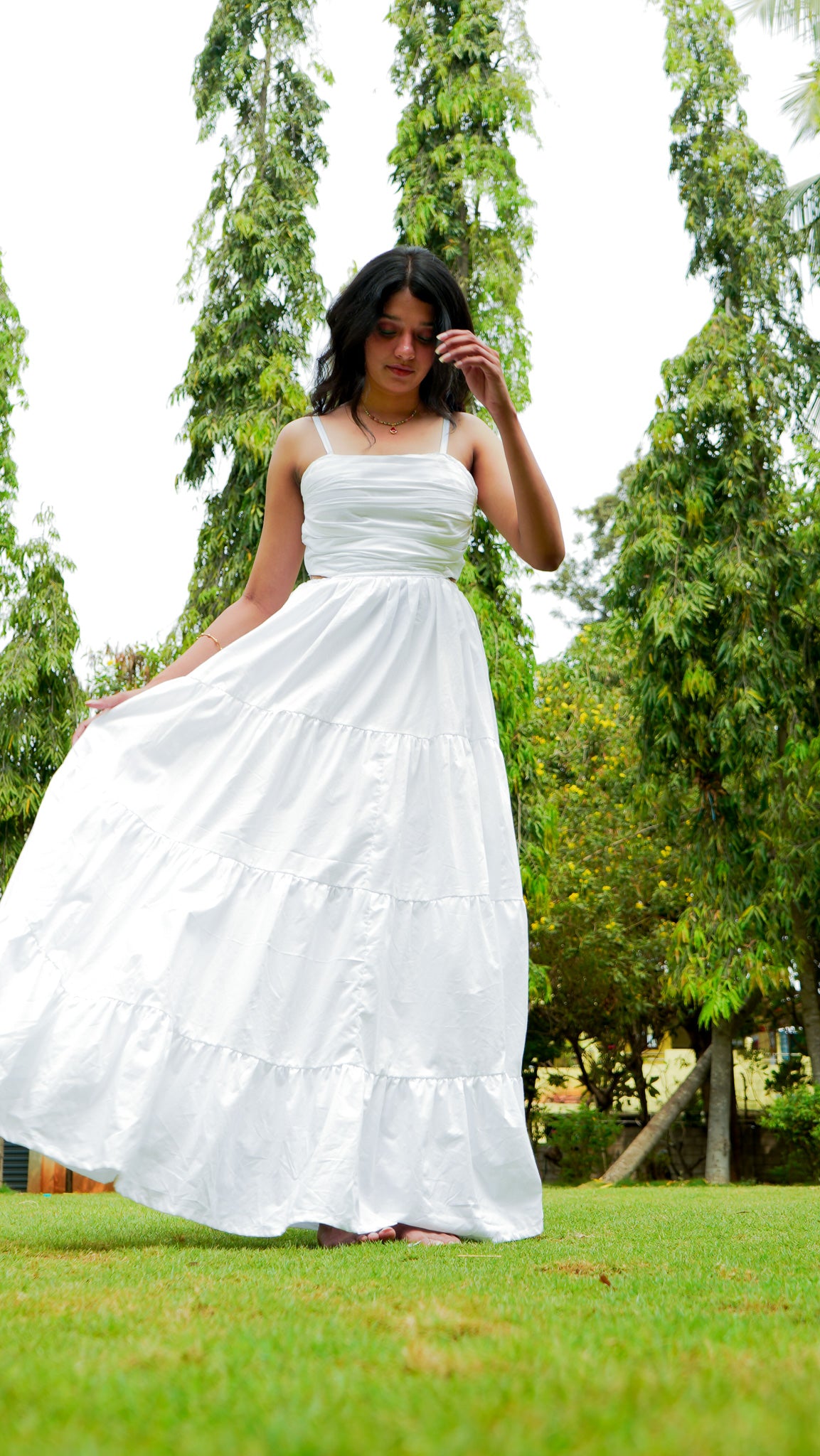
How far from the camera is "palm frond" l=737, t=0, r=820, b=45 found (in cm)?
1195

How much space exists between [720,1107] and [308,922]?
12.2m

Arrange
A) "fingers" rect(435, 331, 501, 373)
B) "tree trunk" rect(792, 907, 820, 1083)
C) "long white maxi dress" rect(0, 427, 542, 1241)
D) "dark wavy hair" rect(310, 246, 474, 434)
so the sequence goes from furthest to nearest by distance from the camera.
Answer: "tree trunk" rect(792, 907, 820, 1083) < "dark wavy hair" rect(310, 246, 474, 434) < "fingers" rect(435, 331, 501, 373) < "long white maxi dress" rect(0, 427, 542, 1241)

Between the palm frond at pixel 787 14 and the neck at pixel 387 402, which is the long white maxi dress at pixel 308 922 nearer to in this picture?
the neck at pixel 387 402

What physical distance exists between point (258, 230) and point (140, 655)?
778cm

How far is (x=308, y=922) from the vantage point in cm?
281

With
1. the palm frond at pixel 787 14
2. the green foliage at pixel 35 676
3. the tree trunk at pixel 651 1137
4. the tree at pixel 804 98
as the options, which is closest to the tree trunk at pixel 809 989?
the tree trunk at pixel 651 1137

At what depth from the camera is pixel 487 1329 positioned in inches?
58.3

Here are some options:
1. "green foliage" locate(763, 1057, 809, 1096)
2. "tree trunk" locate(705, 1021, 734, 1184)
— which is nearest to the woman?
"tree trunk" locate(705, 1021, 734, 1184)

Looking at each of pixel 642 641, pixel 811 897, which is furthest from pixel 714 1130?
pixel 642 641

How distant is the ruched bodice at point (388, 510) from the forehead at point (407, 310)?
319mm

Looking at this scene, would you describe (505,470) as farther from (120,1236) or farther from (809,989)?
(809,989)

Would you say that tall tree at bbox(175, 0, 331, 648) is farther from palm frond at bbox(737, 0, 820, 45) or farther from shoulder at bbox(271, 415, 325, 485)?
shoulder at bbox(271, 415, 325, 485)

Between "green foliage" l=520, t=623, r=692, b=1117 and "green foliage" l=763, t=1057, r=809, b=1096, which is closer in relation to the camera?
"green foliage" l=763, t=1057, r=809, b=1096

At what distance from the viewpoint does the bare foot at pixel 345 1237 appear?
260 cm
